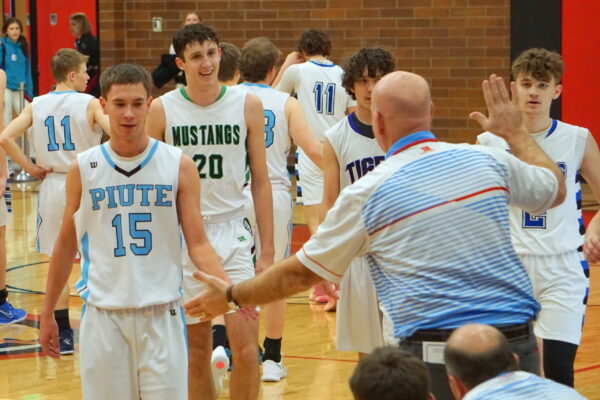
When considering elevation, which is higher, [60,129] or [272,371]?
[60,129]

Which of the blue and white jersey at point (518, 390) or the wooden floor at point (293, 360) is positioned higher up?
the blue and white jersey at point (518, 390)

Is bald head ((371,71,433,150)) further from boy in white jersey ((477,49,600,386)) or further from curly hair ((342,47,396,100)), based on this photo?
boy in white jersey ((477,49,600,386))

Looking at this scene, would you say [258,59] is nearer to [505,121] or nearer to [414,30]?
[505,121]

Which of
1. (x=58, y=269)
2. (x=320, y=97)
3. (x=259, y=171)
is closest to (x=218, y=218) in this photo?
(x=259, y=171)

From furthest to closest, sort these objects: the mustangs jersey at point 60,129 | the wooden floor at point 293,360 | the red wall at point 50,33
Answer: the red wall at point 50,33 → the mustangs jersey at point 60,129 → the wooden floor at point 293,360

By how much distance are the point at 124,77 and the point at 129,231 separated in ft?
2.15

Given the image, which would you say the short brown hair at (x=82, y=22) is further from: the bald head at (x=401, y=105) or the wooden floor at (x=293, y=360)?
the bald head at (x=401, y=105)

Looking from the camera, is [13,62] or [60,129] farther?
[13,62]

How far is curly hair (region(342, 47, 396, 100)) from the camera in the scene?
5695mm

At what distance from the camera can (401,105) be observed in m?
3.74

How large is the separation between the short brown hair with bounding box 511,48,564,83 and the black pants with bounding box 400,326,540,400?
2.54 meters

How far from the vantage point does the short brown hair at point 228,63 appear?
726cm

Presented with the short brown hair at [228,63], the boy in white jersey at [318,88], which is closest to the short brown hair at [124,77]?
the short brown hair at [228,63]

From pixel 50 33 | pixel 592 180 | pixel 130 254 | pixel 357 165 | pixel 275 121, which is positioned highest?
pixel 50 33
